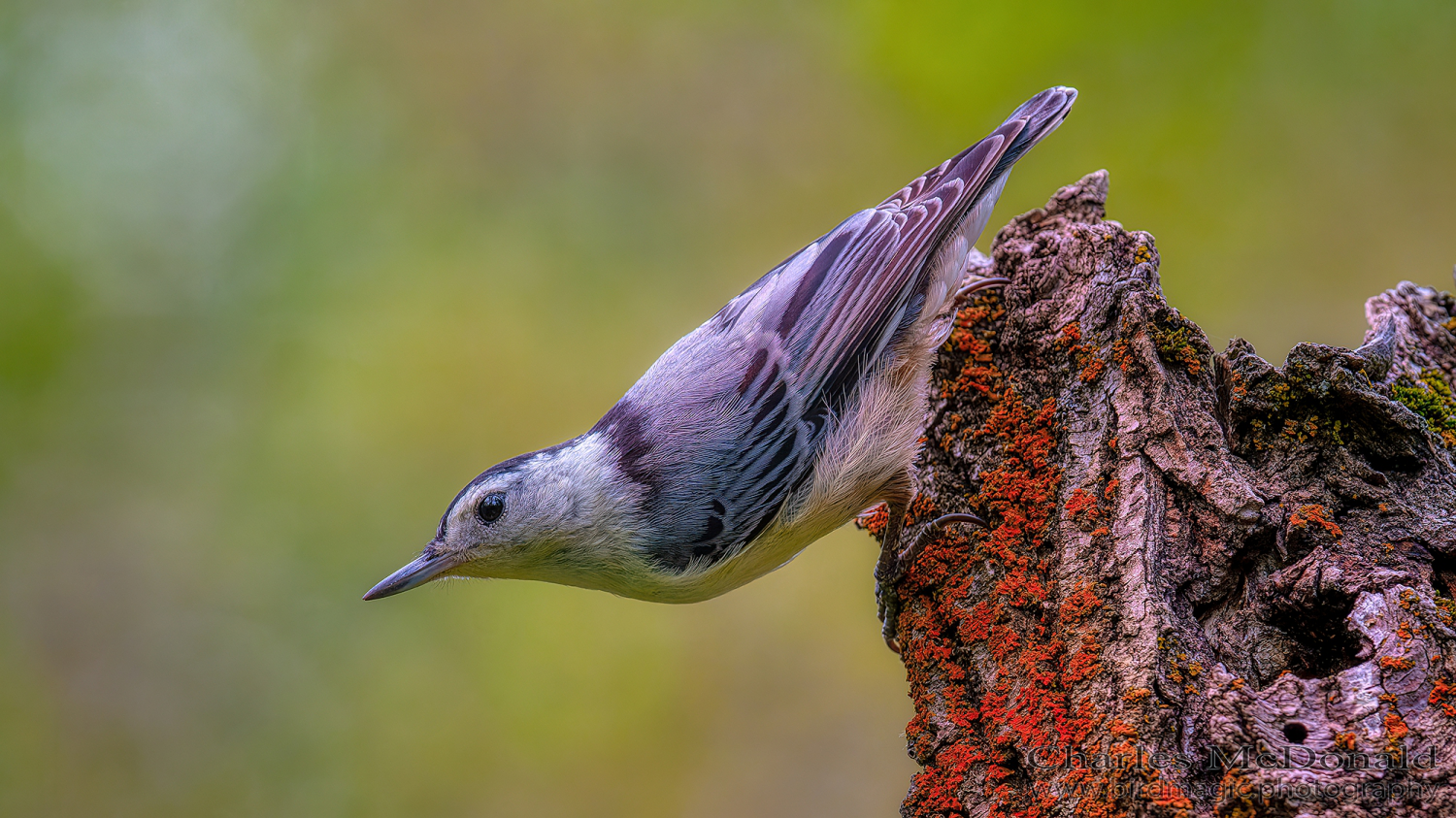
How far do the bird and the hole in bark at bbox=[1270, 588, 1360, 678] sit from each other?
88cm

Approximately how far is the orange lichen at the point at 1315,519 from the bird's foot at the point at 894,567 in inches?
22.7

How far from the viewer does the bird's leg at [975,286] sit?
7.25ft

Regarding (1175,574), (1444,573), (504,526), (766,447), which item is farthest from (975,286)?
(504,526)

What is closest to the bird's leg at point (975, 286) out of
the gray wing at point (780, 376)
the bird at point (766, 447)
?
the bird at point (766, 447)

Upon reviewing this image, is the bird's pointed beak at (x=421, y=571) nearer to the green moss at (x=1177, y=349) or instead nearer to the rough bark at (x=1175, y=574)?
the rough bark at (x=1175, y=574)

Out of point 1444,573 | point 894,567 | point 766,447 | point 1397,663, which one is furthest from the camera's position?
point 766,447

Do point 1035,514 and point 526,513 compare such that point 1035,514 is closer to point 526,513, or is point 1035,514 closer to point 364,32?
point 526,513

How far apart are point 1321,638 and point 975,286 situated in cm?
Result: 105

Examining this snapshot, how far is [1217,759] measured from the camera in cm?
141

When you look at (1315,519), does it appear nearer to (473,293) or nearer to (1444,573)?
(1444,573)

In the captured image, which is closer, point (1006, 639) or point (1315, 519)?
point (1315, 519)

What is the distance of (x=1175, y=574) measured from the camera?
5.35 ft

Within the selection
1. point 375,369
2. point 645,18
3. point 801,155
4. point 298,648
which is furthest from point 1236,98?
point 298,648

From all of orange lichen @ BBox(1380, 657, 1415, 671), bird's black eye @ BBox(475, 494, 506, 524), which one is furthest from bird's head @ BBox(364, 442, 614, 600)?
orange lichen @ BBox(1380, 657, 1415, 671)
